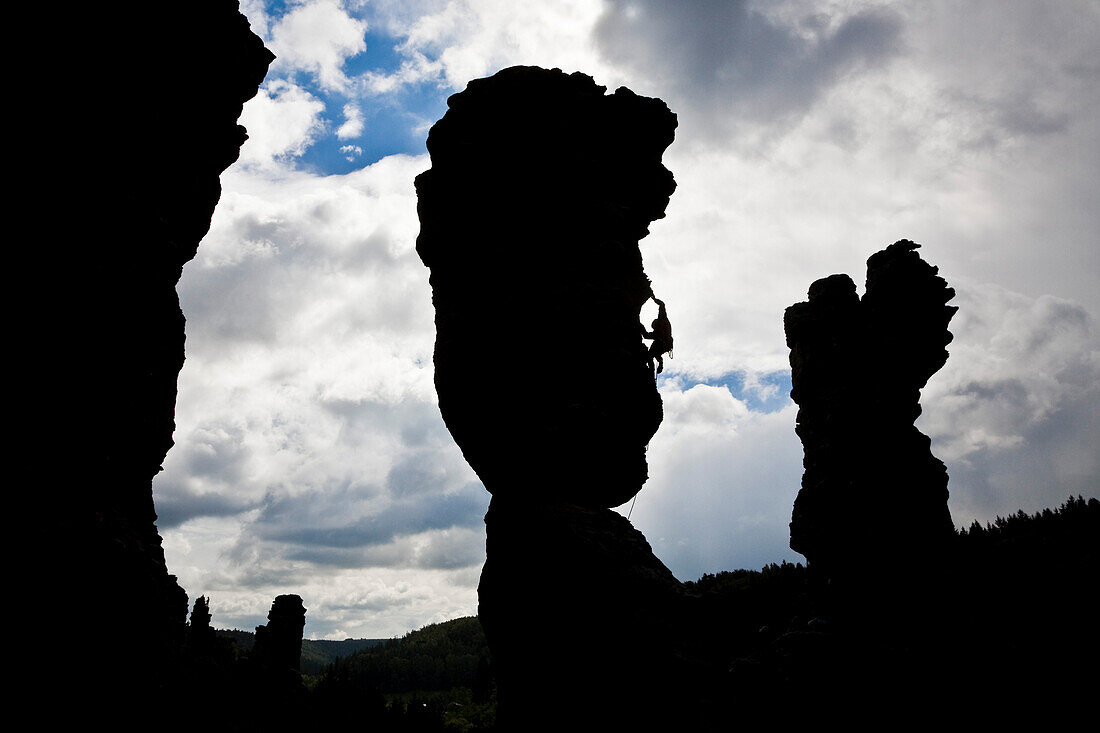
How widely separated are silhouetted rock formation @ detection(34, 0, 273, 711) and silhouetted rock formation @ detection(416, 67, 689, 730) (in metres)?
7.86

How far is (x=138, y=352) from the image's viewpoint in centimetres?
1127

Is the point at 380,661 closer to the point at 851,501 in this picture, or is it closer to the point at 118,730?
the point at 851,501

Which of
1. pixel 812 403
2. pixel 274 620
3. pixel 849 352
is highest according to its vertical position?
pixel 849 352

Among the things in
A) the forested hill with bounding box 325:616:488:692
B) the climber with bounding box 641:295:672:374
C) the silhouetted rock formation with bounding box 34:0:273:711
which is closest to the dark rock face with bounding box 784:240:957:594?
the climber with bounding box 641:295:672:374

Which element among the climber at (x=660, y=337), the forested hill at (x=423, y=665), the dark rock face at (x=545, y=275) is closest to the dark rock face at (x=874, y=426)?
Answer: the climber at (x=660, y=337)

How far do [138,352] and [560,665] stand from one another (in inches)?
429

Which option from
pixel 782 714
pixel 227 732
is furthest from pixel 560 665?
pixel 227 732

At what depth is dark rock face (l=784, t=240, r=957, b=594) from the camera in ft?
100

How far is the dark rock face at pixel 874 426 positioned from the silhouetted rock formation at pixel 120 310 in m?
29.7

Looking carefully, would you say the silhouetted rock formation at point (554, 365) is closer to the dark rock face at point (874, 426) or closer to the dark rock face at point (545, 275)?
the dark rock face at point (545, 275)

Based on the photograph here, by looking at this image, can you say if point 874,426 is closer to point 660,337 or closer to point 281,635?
point 660,337

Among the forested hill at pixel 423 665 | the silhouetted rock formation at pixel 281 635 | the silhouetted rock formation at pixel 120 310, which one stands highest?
the silhouetted rock formation at pixel 120 310

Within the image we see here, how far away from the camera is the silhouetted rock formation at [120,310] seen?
9.09 meters

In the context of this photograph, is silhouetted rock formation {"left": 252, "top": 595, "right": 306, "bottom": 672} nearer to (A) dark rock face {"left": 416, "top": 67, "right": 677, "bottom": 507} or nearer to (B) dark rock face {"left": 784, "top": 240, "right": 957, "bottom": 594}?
(B) dark rock face {"left": 784, "top": 240, "right": 957, "bottom": 594}
